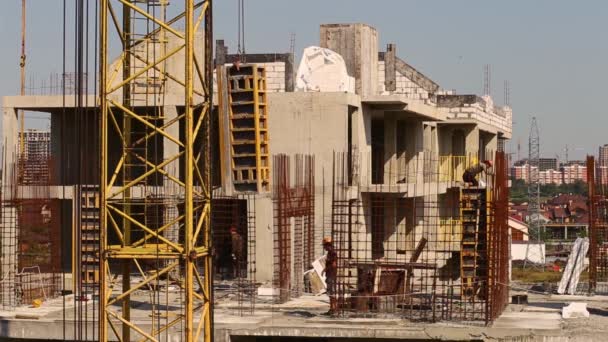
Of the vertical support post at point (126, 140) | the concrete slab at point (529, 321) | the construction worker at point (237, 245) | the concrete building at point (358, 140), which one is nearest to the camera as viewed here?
the vertical support post at point (126, 140)

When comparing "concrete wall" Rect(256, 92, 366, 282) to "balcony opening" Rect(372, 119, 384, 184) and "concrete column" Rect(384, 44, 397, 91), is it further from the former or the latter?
"concrete column" Rect(384, 44, 397, 91)

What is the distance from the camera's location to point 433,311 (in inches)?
844

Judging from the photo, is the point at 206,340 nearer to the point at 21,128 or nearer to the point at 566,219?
the point at 21,128

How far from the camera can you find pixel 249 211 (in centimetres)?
2622

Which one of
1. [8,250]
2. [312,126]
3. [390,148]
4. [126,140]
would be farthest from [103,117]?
[390,148]

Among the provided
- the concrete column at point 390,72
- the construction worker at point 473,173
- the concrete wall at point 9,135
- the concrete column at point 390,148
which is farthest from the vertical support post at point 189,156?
the concrete column at point 390,72

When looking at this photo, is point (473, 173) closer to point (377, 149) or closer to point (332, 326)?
point (332, 326)

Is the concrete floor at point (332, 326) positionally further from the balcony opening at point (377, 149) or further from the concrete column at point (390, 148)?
the balcony opening at point (377, 149)

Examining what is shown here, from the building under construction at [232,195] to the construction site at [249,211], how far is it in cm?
5

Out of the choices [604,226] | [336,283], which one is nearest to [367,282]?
→ [336,283]

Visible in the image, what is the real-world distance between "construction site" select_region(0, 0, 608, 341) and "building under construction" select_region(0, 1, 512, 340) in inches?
2.1

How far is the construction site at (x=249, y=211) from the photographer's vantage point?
1903 centimetres

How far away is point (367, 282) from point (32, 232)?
602 inches

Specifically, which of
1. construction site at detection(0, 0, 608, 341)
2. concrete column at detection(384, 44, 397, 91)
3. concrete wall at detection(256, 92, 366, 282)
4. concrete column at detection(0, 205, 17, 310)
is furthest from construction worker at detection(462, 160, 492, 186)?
concrete column at detection(384, 44, 397, 91)
